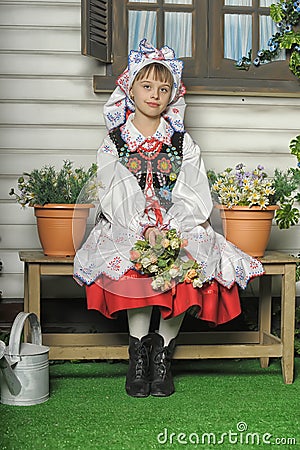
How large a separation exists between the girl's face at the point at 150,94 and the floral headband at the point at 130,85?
0.06 metres

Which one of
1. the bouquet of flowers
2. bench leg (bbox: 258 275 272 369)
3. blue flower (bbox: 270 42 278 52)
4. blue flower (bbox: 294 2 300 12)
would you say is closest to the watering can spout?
the bouquet of flowers

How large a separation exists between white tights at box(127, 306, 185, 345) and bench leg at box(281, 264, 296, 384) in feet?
1.87

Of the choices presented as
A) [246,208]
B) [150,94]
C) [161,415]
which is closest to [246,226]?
[246,208]

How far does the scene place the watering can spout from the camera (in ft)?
10.9

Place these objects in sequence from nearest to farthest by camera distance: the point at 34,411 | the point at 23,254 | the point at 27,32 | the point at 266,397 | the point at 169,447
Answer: the point at 169,447 → the point at 34,411 → the point at 266,397 → the point at 23,254 → the point at 27,32

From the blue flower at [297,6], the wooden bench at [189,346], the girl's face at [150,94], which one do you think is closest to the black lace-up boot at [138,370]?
the wooden bench at [189,346]

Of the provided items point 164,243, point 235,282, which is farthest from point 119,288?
point 235,282

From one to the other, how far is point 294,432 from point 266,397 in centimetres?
50

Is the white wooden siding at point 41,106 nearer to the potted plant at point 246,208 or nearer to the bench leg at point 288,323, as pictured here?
the potted plant at point 246,208

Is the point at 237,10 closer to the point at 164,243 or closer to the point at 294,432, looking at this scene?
the point at 164,243

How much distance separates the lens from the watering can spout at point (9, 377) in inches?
130

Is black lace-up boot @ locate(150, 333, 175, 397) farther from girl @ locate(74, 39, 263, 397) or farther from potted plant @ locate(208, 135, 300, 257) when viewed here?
potted plant @ locate(208, 135, 300, 257)

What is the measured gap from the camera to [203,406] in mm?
3426

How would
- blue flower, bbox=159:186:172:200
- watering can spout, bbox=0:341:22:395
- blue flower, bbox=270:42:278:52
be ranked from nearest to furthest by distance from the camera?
watering can spout, bbox=0:341:22:395
blue flower, bbox=159:186:172:200
blue flower, bbox=270:42:278:52
